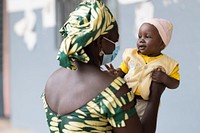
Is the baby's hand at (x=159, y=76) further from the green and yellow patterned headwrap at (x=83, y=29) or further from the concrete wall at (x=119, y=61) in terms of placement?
the concrete wall at (x=119, y=61)

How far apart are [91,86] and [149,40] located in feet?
1.91

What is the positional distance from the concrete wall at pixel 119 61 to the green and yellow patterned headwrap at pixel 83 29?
197 cm

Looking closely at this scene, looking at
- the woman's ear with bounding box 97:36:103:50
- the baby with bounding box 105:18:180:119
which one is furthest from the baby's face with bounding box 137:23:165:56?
the woman's ear with bounding box 97:36:103:50

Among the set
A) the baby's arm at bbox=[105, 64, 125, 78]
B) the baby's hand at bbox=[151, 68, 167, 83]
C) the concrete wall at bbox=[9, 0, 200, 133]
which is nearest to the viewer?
the baby's hand at bbox=[151, 68, 167, 83]

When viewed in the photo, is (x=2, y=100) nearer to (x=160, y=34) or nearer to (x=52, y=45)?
(x=52, y=45)

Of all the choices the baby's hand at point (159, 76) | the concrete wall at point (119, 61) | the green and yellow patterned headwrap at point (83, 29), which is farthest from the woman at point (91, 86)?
the concrete wall at point (119, 61)

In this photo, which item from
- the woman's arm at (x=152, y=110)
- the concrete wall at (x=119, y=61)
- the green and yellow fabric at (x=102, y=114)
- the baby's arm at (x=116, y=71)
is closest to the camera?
the green and yellow fabric at (x=102, y=114)

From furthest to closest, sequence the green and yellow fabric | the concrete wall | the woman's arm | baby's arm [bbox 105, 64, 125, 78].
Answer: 1. the concrete wall
2. baby's arm [bbox 105, 64, 125, 78]
3. the woman's arm
4. the green and yellow fabric

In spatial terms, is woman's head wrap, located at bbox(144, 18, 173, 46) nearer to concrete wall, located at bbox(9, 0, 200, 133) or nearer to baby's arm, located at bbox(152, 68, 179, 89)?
baby's arm, located at bbox(152, 68, 179, 89)

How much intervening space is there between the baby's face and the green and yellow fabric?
521mm

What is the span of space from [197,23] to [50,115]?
209 centimetres

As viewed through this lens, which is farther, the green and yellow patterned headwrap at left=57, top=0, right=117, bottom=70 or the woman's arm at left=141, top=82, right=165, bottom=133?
the woman's arm at left=141, top=82, right=165, bottom=133

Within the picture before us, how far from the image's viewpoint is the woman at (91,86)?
1.97 meters

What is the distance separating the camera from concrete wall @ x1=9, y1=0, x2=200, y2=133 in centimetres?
393
